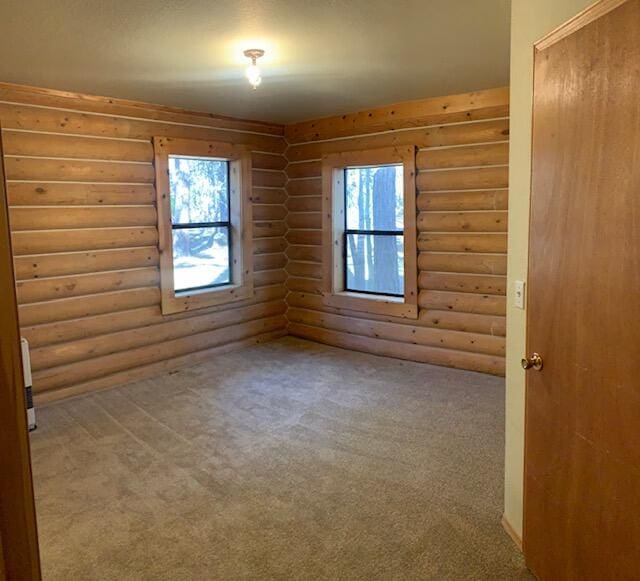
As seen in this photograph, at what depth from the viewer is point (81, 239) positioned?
4273 mm

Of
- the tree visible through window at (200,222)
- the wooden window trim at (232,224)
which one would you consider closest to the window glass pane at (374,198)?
the wooden window trim at (232,224)

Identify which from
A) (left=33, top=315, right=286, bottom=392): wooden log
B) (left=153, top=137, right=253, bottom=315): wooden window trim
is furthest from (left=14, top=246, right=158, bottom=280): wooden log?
(left=33, top=315, right=286, bottom=392): wooden log

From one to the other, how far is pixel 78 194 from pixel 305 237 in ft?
7.87

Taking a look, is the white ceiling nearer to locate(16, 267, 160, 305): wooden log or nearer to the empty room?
the empty room

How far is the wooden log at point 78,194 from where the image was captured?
3.94 m

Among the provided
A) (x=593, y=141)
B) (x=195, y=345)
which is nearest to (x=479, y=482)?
(x=593, y=141)

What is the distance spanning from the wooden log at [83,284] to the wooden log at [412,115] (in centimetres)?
220

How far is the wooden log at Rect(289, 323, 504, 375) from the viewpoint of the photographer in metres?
4.71

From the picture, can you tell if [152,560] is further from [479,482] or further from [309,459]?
[479,482]

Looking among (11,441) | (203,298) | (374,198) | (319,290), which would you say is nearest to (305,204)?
(374,198)

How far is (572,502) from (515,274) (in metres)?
0.89

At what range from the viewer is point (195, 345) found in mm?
5199

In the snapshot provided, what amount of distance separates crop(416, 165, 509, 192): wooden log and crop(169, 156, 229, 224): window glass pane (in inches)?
77.8

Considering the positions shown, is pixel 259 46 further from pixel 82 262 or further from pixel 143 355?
pixel 143 355
